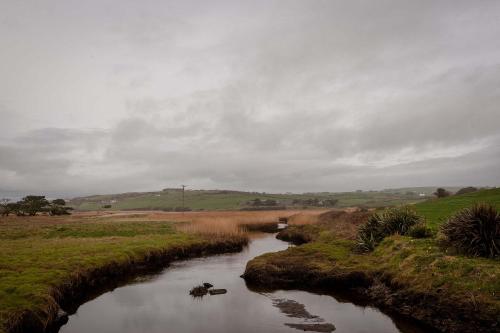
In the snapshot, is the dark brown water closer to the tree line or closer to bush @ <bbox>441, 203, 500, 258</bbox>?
bush @ <bbox>441, 203, 500, 258</bbox>

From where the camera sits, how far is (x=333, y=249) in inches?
1057

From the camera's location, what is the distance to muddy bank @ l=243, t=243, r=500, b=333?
1330 centimetres

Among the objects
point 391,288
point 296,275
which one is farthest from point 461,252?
point 296,275

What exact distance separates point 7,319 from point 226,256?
20819 millimetres

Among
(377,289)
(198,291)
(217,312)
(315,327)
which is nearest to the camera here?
(315,327)

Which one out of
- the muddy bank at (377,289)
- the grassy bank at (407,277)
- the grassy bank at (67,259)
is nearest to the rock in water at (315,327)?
the muddy bank at (377,289)

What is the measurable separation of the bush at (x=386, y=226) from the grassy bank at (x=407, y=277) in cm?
106

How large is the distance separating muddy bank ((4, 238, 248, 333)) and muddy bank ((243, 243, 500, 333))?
813 cm

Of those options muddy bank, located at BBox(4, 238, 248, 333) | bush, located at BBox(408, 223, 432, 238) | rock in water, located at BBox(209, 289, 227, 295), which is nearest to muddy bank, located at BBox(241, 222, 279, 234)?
muddy bank, located at BBox(4, 238, 248, 333)

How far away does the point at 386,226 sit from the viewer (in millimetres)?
26328

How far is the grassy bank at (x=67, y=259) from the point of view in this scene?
14.7 metres

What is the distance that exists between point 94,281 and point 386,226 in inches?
755

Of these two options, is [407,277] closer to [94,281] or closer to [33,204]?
[94,281]

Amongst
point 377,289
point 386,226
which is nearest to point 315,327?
point 377,289
